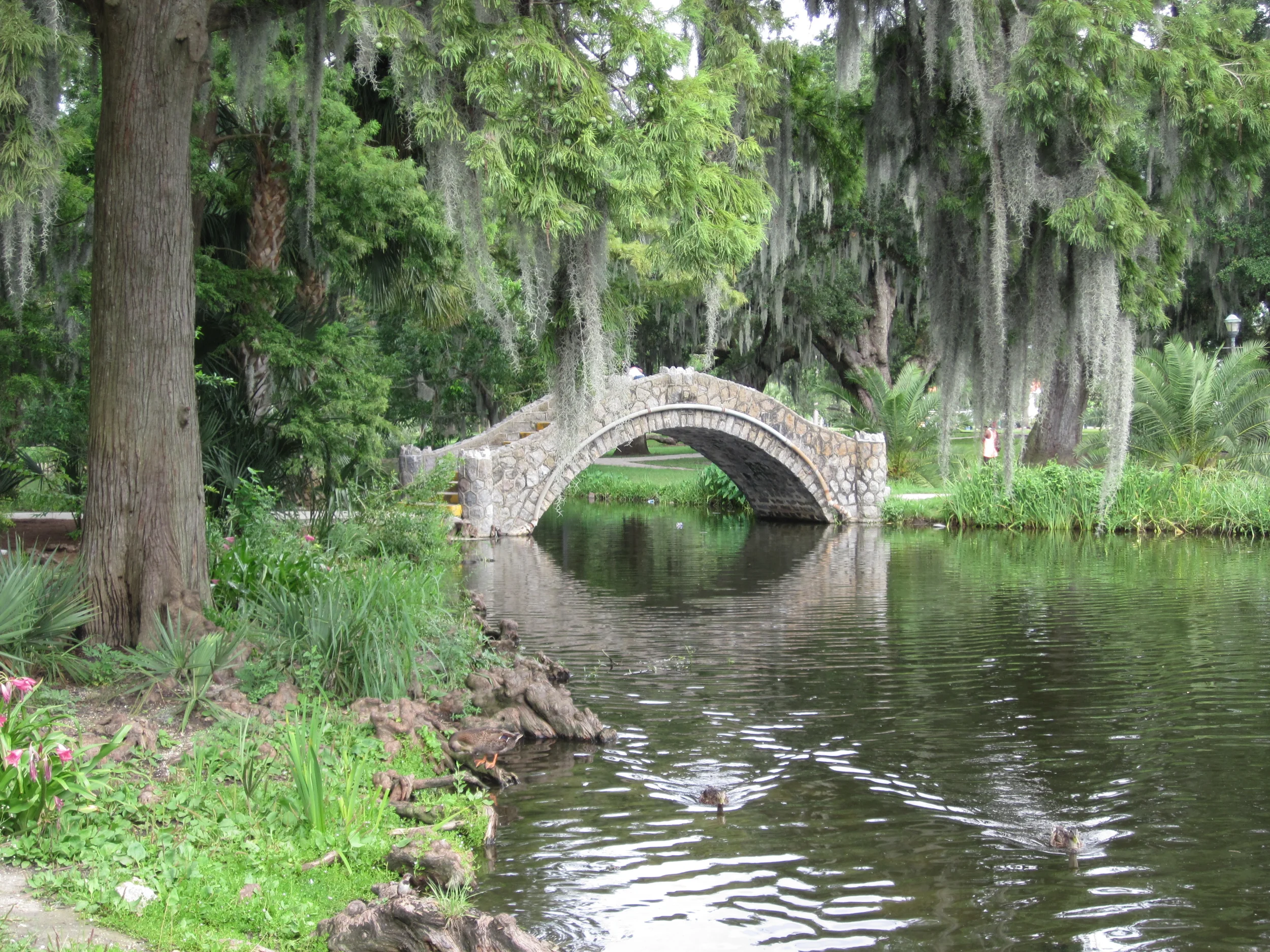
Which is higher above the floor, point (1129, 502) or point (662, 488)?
point (662, 488)

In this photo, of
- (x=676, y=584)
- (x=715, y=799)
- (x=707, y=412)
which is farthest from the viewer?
(x=707, y=412)

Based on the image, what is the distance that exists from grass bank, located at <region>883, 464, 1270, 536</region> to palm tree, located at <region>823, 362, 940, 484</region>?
361 centimetres

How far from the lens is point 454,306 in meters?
14.5

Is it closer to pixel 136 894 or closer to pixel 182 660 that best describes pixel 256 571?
pixel 182 660

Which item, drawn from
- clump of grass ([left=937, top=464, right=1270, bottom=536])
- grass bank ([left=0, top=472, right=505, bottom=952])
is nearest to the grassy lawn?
clump of grass ([left=937, top=464, right=1270, bottom=536])

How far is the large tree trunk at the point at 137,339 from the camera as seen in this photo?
662 cm

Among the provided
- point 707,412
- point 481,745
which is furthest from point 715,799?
point 707,412

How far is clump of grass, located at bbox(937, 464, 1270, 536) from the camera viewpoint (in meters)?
18.6

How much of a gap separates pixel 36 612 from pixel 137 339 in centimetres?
149

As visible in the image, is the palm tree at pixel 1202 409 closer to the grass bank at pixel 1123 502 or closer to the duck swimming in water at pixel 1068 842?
the grass bank at pixel 1123 502

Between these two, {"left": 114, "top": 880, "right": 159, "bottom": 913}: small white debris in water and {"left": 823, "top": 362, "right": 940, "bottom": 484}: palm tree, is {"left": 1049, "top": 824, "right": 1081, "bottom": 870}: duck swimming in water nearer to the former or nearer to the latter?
{"left": 114, "top": 880, "right": 159, "bottom": 913}: small white debris in water

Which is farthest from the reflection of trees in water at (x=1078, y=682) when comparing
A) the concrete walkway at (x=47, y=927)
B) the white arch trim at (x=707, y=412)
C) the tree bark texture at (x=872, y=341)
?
the tree bark texture at (x=872, y=341)

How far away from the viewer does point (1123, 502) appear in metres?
19.0

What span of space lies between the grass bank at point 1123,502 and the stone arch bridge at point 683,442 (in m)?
1.94
